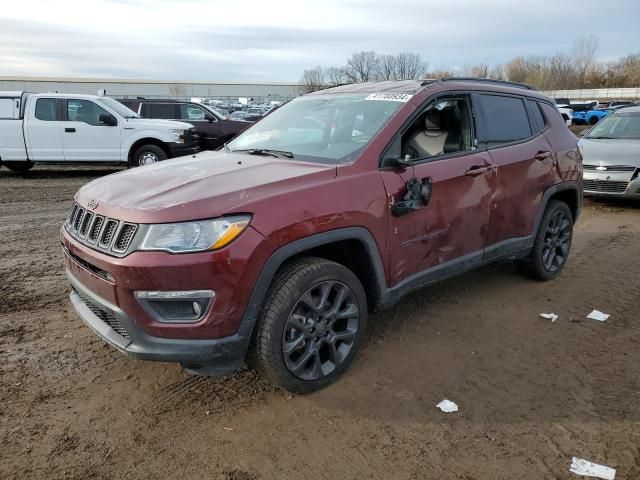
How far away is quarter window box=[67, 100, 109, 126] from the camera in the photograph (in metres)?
11.7

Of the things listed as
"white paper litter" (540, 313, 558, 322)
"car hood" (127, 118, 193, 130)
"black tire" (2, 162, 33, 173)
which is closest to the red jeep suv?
"white paper litter" (540, 313, 558, 322)

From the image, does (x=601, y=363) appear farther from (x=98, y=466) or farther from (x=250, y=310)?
(x=98, y=466)

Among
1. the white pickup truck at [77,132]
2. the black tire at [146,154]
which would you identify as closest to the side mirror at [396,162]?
the white pickup truck at [77,132]

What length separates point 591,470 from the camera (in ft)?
8.37

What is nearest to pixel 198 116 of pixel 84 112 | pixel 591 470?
pixel 84 112

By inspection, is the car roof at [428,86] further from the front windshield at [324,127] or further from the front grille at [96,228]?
the front grille at [96,228]

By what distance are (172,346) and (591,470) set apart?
7.16ft

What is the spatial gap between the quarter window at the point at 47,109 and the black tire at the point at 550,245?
34.7 ft

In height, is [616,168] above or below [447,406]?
above

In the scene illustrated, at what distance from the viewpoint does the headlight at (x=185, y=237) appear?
8.73ft

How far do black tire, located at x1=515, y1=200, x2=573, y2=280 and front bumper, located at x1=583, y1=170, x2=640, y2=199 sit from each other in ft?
13.0

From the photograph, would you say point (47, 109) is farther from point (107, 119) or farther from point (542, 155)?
point (542, 155)

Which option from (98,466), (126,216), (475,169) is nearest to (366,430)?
(98,466)

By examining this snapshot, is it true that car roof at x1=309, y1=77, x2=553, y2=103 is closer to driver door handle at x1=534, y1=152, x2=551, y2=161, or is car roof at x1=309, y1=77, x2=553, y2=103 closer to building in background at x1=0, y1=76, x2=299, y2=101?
driver door handle at x1=534, y1=152, x2=551, y2=161
